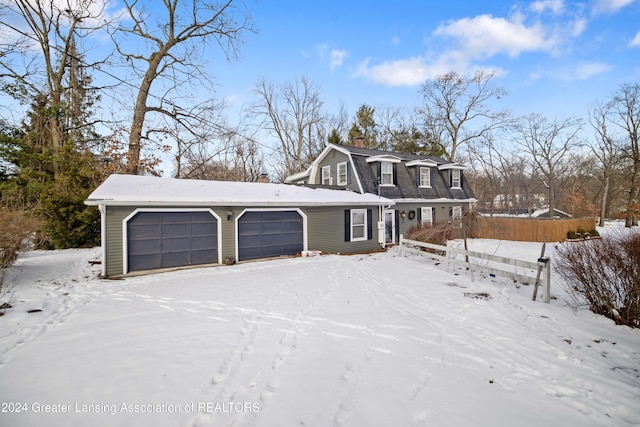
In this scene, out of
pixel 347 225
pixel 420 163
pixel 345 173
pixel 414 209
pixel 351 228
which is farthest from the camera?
pixel 420 163

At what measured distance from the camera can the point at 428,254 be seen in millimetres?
10719

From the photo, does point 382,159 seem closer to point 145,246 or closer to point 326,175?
point 326,175

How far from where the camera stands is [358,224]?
1365cm

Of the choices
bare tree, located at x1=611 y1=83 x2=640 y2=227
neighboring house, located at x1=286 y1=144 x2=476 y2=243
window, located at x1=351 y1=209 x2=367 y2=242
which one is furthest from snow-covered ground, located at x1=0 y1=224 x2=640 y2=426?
bare tree, located at x1=611 y1=83 x2=640 y2=227

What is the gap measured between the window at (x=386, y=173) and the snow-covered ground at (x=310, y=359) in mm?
10561

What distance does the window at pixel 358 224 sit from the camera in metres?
13.4

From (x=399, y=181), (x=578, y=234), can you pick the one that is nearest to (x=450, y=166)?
(x=399, y=181)

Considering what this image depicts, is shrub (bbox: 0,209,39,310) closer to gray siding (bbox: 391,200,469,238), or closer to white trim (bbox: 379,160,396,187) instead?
white trim (bbox: 379,160,396,187)

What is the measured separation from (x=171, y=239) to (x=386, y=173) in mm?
12207

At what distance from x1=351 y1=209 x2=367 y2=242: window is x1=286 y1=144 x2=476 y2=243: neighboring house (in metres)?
2.22

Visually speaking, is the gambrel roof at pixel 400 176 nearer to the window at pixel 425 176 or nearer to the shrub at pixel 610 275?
the window at pixel 425 176

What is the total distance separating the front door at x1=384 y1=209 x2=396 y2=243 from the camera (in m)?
16.2

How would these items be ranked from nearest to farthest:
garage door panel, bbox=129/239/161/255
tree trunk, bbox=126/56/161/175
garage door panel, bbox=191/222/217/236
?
1. garage door panel, bbox=129/239/161/255
2. garage door panel, bbox=191/222/217/236
3. tree trunk, bbox=126/56/161/175

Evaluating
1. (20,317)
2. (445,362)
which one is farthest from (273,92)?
(445,362)
